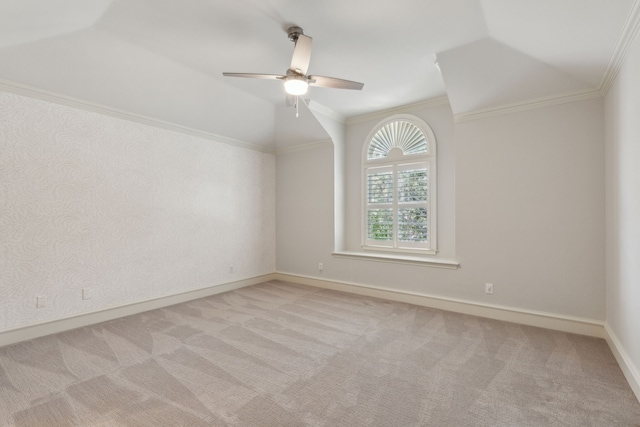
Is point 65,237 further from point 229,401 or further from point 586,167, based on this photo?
point 586,167

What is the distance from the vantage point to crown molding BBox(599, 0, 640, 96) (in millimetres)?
1909

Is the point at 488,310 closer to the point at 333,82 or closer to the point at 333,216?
the point at 333,216

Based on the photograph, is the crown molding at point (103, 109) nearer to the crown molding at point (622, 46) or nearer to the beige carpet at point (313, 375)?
the beige carpet at point (313, 375)

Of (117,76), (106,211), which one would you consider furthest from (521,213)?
(106,211)

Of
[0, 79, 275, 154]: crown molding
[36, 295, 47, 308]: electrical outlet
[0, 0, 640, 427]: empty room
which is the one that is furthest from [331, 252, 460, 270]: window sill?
[36, 295, 47, 308]: electrical outlet

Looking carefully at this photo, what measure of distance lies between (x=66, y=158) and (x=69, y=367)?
2.12m

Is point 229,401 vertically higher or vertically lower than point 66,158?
lower

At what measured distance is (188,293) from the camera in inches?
169

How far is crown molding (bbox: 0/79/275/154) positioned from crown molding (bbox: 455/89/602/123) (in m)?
3.52

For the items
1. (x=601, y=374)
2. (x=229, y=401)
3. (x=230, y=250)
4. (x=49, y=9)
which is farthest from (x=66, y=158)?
(x=601, y=374)

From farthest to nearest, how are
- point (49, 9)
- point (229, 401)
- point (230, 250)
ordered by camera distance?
1. point (230, 250)
2. point (49, 9)
3. point (229, 401)

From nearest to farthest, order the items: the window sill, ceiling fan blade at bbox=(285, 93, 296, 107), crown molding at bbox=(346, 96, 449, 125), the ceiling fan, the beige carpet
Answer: the beige carpet < the ceiling fan < ceiling fan blade at bbox=(285, 93, 296, 107) < the window sill < crown molding at bbox=(346, 96, 449, 125)

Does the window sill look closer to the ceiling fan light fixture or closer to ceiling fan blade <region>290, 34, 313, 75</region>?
the ceiling fan light fixture

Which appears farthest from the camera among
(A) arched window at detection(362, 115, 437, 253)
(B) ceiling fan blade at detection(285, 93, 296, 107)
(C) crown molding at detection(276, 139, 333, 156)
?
(C) crown molding at detection(276, 139, 333, 156)
